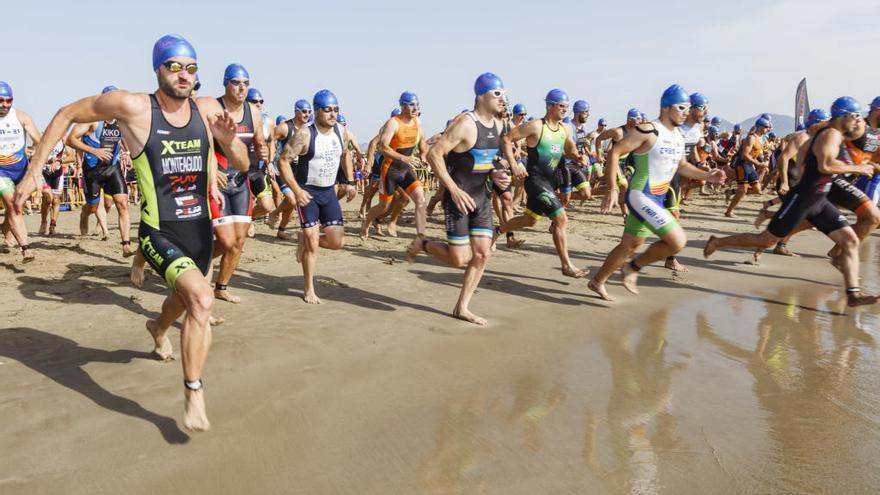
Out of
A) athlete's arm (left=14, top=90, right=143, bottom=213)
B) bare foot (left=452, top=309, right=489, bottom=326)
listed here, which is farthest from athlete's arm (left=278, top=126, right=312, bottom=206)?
athlete's arm (left=14, top=90, right=143, bottom=213)

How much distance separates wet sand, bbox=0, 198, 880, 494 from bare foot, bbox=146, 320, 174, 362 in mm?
92

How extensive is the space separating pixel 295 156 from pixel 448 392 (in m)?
3.26

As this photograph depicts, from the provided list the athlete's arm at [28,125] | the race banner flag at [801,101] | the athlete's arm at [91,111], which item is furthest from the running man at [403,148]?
the race banner flag at [801,101]

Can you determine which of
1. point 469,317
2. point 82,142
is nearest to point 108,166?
point 82,142

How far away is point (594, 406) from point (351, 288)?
3546 millimetres

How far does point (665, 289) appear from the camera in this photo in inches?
258

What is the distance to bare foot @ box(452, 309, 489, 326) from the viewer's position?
5163 mm

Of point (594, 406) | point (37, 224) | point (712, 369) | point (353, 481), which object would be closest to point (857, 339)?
point (712, 369)

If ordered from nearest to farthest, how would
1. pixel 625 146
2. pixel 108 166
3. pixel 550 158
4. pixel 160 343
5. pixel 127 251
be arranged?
pixel 160 343 → pixel 625 146 → pixel 550 158 → pixel 127 251 → pixel 108 166

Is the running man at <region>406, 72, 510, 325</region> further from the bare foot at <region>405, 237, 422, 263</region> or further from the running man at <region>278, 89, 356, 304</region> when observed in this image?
the running man at <region>278, 89, 356, 304</region>

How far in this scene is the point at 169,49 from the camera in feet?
11.0

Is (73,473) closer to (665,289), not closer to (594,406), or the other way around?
(594,406)

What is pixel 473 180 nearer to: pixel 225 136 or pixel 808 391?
pixel 225 136

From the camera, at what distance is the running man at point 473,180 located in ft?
16.7
